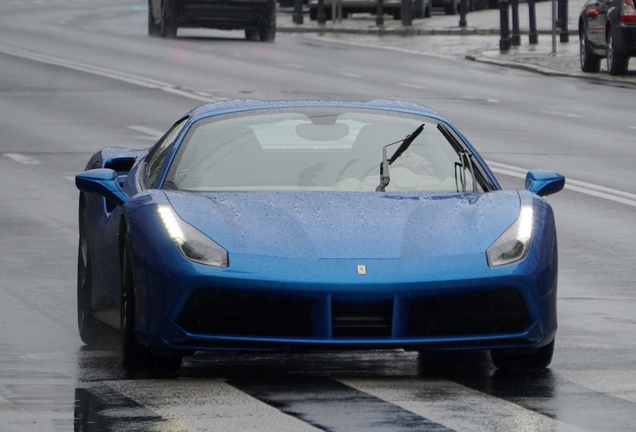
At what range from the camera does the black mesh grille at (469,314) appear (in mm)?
6410

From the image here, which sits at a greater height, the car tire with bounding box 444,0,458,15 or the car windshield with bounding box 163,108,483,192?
the car windshield with bounding box 163,108,483,192

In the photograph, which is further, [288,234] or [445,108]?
[445,108]

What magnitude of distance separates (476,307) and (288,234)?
788 mm

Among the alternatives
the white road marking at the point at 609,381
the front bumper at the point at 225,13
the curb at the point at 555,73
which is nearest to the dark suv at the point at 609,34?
the curb at the point at 555,73

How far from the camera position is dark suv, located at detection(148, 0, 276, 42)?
3716cm

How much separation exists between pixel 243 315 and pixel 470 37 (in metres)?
36.1

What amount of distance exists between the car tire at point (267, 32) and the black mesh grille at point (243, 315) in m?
32.4

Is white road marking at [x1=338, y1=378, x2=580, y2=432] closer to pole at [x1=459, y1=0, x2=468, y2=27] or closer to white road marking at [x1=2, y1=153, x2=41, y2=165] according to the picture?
white road marking at [x1=2, y1=153, x2=41, y2=165]

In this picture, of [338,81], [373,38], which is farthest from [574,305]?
[373,38]

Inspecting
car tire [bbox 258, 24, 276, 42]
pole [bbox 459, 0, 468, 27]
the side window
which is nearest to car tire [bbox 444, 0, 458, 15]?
pole [bbox 459, 0, 468, 27]

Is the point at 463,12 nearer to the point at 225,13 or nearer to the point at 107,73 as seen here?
the point at 225,13

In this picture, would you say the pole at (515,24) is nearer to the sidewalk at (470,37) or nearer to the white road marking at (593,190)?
the sidewalk at (470,37)

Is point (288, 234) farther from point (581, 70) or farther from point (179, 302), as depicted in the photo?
point (581, 70)

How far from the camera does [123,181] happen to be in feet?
27.8
